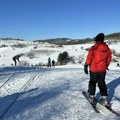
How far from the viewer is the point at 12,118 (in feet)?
26.5

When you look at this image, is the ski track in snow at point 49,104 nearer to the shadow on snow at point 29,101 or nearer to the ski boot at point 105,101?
the shadow on snow at point 29,101

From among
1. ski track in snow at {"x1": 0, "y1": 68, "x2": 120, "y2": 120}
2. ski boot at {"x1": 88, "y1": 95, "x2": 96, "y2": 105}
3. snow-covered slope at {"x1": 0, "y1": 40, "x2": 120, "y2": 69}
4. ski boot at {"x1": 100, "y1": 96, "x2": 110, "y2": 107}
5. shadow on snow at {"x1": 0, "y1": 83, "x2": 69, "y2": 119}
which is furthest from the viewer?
snow-covered slope at {"x1": 0, "y1": 40, "x2": 120, "y2": 69}

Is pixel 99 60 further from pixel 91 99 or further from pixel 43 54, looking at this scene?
pixel 43 54

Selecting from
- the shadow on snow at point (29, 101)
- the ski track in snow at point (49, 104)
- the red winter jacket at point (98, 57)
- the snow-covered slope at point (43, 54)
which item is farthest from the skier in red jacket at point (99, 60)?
the snow-covered slope at point (43, 54)

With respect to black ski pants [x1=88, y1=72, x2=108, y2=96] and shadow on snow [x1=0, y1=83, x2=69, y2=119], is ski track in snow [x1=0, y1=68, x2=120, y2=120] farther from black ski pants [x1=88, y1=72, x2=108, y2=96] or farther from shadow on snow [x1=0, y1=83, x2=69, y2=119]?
black ski pants [x1=88, y1=72, x2=108, y2=96]

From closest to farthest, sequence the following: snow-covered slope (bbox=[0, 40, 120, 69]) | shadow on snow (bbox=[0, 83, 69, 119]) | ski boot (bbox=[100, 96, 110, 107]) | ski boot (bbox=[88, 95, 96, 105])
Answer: shadow on snow (bbox=[0, 83, 69, 119]) < ski boot (bbox=[100, 96, 110, 107]) < ski boot (bbox=[88, 95, 96, 105]) < snow-covered slope (bbox=[0, 40, 120, 69])


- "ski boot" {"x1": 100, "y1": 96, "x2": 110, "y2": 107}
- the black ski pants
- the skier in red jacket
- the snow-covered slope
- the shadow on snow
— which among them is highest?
the skier in red jacket

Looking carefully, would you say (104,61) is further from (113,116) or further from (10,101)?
(10,101)

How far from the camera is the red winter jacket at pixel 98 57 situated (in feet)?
Result: 30.0

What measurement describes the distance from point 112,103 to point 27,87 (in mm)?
4631

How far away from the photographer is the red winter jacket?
916 cm

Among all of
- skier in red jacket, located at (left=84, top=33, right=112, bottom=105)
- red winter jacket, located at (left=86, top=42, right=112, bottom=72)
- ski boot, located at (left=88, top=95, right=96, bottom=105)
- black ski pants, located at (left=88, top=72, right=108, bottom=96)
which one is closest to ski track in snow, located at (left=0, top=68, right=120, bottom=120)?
ski boot, located at (left=88, top=95, right=96, bottom=105)

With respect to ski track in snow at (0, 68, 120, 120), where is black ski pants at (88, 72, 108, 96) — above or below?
above

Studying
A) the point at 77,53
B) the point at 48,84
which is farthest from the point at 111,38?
the point at 48,84
